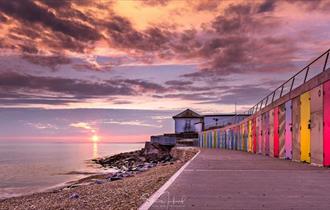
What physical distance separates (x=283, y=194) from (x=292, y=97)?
1308 centimetres

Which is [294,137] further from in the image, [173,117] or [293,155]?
[173,117]

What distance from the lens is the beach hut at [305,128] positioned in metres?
18.0

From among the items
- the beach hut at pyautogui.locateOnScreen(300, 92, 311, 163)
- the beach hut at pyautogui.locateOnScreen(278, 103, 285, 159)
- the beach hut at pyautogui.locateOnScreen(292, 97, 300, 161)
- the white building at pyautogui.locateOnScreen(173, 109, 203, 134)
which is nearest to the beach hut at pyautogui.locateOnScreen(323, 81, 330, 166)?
the beach hut at pyautogui.locateOnScreen(300, 92, 311, 163)

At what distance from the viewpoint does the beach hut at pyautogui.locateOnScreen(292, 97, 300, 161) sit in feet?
64.5

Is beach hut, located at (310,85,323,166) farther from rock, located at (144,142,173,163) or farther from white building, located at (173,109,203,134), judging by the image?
white building, located at (173,109,203,134)

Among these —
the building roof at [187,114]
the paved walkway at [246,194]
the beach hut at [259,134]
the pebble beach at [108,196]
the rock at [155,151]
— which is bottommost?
the rock at [155,151]

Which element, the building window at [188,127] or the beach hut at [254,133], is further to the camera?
the building window at [188,127]

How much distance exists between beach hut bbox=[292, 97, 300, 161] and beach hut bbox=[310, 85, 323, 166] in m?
2.16

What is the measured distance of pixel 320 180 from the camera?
435 inches

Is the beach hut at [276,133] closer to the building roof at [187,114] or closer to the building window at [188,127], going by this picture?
the building window at [188,127]

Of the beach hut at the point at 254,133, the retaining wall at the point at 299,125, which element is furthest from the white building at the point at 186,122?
the retaining wall at the point at 299,125

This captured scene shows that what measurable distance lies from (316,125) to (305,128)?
5.44 ft

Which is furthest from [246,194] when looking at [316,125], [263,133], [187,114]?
[187,114]

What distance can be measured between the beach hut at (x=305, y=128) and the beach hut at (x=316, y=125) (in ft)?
1.79
